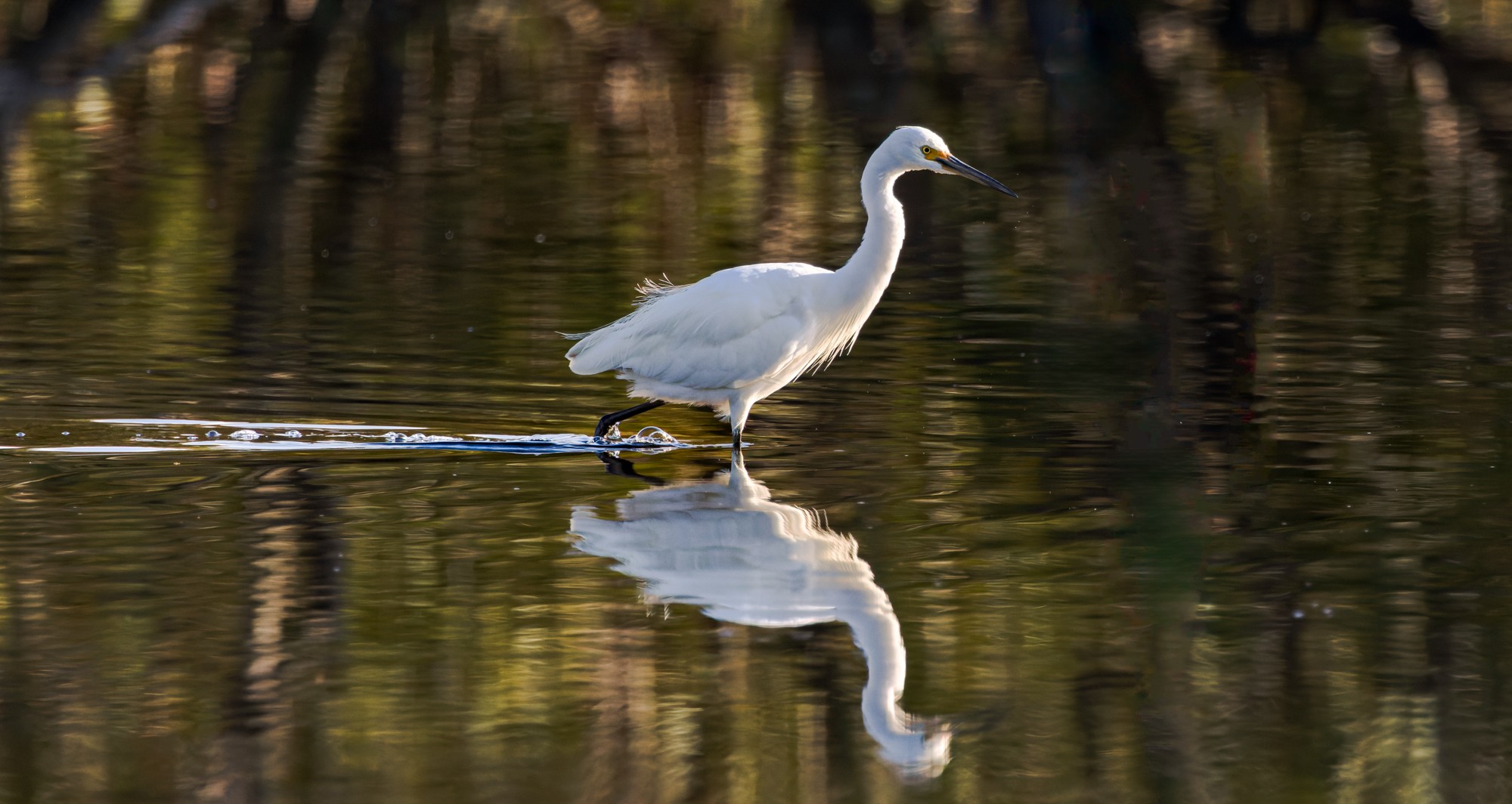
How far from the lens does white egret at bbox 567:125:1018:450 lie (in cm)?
1027

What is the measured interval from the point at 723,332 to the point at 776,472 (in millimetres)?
860

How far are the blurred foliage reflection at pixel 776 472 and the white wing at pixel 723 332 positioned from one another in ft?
1.51

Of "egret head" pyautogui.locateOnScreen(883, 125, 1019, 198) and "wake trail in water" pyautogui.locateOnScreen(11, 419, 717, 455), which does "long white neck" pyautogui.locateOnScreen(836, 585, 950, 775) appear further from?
"egret head" pyautogui.locateOnScreen(883, 125, 1019, 198)

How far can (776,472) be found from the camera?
9.80m

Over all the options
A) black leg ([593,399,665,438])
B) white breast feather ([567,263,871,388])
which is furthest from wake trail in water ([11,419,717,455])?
white breast feather ([567,263,871,388])

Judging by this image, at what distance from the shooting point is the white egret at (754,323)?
1027 cm

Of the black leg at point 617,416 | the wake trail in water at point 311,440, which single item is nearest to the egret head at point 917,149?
the black leg at point 617,416

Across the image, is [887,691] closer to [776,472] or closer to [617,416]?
[776,472]

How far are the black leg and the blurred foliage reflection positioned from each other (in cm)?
32

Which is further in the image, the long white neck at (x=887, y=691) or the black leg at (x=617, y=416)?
the black leg at (x=617, y=416)

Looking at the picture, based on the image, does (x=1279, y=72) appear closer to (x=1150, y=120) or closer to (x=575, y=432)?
(x=1150, y=120)

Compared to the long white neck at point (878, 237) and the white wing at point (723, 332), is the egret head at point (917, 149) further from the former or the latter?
the white wing at point (723, 332)

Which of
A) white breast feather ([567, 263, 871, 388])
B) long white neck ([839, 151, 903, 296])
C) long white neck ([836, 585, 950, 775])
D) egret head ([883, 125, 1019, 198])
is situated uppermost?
egret head ([883, 125, 1019, 198])

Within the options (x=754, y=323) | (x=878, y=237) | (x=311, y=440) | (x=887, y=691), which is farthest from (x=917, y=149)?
(x=887, y=691)
